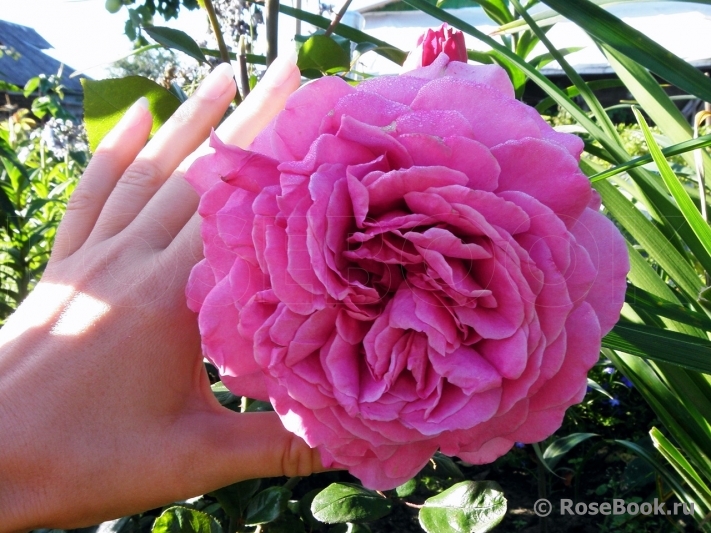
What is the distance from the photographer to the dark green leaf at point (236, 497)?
807 millimetres

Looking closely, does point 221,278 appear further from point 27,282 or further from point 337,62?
point 27,282

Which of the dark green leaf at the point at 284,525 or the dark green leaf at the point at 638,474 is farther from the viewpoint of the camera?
the dark green leaf at the point at 638,474

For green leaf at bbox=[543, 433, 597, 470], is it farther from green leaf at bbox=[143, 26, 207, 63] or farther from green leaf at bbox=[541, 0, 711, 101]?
green leaf at bbox=[143, 26, 207, 63]

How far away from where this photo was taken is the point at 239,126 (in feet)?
2.03

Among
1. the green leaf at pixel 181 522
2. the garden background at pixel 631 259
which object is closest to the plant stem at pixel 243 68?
the garden background at pixel 631 259

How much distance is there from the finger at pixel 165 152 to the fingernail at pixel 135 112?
0.03 m

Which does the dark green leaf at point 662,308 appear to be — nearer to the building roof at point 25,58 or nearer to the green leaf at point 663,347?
the green leaf at point 663,347

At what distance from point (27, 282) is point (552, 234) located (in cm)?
162

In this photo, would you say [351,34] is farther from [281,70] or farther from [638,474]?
[638,474]

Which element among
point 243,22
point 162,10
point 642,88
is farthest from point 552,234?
point 162,10

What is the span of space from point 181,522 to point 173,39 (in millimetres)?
609

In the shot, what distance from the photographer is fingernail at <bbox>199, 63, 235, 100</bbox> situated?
693 millimetres

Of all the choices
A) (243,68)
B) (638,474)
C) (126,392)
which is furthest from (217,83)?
(638,474)

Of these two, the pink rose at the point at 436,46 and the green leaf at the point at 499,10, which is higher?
the green leaf at the point at 499,10
